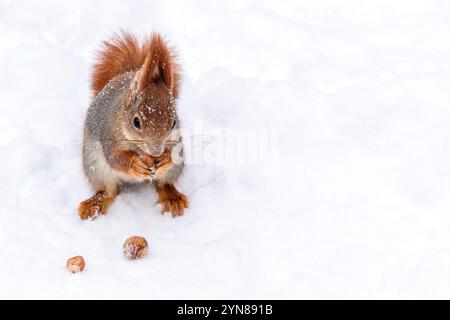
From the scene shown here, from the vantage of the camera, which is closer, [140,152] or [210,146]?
[140,152]

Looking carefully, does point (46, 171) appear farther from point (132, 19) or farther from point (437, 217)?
point (437, 217)

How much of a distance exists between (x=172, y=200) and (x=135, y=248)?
39 centimetres

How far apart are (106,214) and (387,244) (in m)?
1.05

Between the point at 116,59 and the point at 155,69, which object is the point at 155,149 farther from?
the point at 116,59

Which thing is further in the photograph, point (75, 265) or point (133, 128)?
point (133, 128)

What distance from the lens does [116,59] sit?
105 inches

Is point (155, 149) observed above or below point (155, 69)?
below

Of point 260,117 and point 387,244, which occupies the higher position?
point 260,117

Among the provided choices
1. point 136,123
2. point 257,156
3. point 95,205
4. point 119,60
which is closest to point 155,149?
point 136,123
